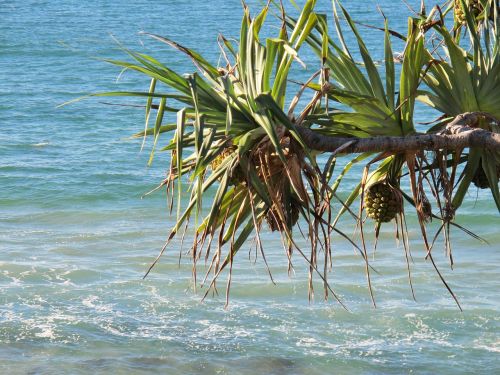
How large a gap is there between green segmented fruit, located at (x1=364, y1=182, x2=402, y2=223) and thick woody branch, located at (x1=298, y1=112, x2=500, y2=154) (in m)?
0.35

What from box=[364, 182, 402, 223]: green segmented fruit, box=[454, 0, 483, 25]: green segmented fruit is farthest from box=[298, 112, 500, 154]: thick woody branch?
box=[454, 0, 483, 25]: green segmented fruit

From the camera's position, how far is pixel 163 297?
1134 cm

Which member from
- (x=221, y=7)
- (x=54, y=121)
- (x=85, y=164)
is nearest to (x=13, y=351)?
(x=85, y=164)

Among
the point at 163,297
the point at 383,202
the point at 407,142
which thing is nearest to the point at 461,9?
the point at 383,202

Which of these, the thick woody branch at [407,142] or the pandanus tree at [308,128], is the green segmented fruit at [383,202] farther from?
the thick woody branch at [407,142]

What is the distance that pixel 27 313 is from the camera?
10.4 metres

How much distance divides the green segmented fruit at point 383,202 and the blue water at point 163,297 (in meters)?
0.99

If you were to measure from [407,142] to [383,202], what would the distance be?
43cm

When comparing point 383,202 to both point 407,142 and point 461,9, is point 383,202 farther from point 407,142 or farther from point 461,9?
point 461,9

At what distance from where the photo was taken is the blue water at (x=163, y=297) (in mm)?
9227

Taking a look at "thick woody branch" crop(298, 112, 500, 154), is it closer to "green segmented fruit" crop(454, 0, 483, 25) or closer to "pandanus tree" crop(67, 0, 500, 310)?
"pandanus tree" crop(67, 0, 500, 310)

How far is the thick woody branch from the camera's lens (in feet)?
11.1

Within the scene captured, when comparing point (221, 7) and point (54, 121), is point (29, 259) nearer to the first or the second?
point (54, 121)

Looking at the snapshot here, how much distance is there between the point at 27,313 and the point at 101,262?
2498 mm
